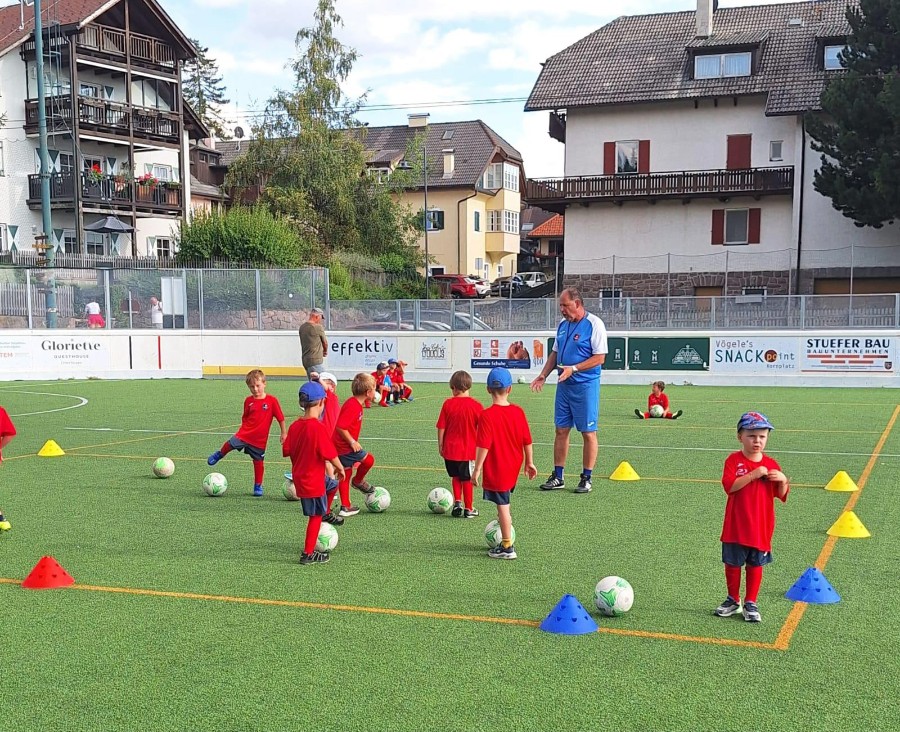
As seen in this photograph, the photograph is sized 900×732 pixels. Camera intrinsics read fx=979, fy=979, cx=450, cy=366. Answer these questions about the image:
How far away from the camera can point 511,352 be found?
26.7 m

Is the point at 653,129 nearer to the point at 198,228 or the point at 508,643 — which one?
the point at 198,228

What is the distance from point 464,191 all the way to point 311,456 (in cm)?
6108

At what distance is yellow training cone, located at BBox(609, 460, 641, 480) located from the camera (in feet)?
36.8

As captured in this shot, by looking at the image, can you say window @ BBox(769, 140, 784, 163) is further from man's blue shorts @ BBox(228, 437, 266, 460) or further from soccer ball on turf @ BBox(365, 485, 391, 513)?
soccer ball on turf @ BBox(365, 485, 391, 513)

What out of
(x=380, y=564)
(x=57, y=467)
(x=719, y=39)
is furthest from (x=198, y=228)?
(x=380, y=564)

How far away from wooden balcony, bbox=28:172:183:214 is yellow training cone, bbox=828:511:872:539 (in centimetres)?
4031

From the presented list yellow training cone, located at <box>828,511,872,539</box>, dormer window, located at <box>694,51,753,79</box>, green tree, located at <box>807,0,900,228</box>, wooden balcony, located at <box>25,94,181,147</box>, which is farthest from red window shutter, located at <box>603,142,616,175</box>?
yellow training cone, located at <box>828,511,872,539</box>

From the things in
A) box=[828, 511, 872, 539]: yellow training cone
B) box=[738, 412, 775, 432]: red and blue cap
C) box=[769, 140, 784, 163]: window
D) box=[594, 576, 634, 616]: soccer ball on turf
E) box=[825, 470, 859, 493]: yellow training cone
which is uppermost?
box=[769, 140, 784, 163]: window

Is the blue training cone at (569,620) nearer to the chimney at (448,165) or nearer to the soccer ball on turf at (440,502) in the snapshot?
the soccer ball on turf at (440,502)

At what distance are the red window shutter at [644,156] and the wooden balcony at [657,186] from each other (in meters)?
0.61


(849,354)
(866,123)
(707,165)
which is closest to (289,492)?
(849,354)

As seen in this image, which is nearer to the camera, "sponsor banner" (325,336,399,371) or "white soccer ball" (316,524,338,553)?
"white soccer ball" (316,524,338,553)

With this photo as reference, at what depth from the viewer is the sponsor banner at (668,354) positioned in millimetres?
25344

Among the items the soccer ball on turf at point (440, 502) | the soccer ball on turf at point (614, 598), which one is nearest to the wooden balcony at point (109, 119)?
the soccer ball on turf at point (440, 502)
